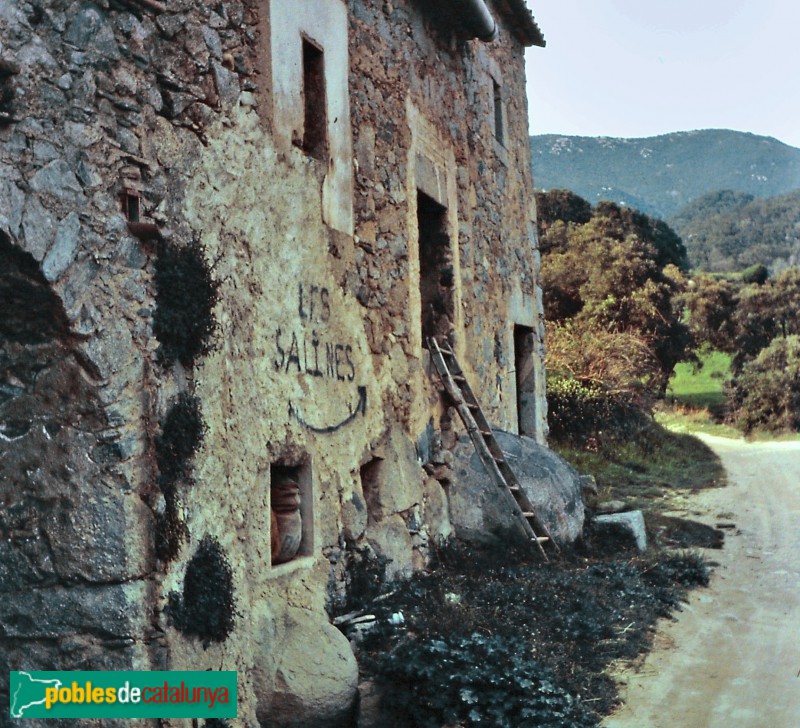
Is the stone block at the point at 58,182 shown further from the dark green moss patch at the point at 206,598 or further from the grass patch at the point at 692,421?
the grass patch at the point at 692,421

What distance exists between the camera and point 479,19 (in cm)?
873

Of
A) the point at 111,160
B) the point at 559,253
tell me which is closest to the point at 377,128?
the point at 111,160

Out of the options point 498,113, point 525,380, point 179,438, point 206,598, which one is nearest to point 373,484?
point 206,598

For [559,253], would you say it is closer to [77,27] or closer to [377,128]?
[377,128]

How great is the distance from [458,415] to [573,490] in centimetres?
141

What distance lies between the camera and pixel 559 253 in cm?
2669

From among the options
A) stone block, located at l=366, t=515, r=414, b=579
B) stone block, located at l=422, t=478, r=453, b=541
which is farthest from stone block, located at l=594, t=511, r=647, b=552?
stone block, located at l=366, t=515, r=414, b=579

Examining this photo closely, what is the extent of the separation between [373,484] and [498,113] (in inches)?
221

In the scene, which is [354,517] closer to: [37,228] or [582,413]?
[37,228]

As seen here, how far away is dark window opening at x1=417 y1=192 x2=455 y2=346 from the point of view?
8.71 m

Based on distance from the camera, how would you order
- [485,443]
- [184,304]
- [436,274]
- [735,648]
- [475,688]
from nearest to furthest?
[184,304] < [475,688] < [735,648] < [485,443] < [436,274]

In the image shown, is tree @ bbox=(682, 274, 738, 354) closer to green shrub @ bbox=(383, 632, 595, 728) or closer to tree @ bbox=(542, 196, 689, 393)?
tree @ bbox=(542, 196, 689, 393)

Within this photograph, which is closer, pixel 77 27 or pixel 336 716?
pixel 77 27

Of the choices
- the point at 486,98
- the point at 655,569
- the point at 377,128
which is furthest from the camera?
the point at 486,98
